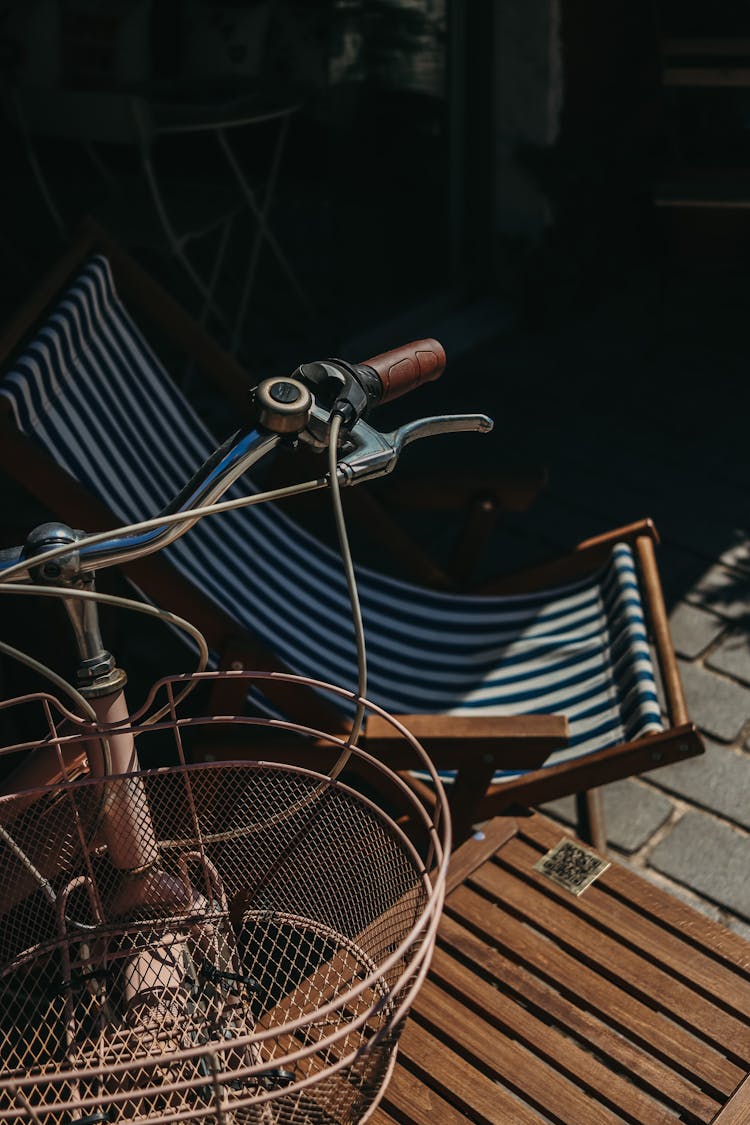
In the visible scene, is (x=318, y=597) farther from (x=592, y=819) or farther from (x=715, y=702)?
(x=715, y=702)

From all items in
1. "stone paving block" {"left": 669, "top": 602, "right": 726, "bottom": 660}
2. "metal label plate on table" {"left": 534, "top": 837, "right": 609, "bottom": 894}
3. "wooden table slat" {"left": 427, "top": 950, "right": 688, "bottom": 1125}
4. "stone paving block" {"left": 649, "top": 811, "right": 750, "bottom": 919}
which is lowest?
"stone paving block" {"left": 649, "top": 811, "right": 750, "bottom": 919}

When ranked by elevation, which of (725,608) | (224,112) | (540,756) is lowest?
(725,608)

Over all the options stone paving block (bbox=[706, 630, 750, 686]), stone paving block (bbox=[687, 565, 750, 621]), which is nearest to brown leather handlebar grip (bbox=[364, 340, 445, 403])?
stone paving block (bbox=[706, 630, 750, 686])

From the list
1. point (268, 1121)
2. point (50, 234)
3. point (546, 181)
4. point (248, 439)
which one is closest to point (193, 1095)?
point (268, 1121)

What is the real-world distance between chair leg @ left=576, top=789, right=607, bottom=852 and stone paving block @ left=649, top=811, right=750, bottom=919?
130 millimetres

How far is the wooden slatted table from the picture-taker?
2.08m

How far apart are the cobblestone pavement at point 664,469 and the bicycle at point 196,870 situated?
120cm

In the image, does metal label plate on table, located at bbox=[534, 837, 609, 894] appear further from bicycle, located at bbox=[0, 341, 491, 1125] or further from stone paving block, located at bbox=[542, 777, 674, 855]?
bicycle, located at bbox=[0, 341, 491, 1125]

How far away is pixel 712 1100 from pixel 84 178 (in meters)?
5.40

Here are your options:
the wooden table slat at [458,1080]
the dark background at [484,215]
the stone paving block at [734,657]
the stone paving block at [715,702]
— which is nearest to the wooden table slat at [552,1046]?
the wooden table slat at [458,1080]

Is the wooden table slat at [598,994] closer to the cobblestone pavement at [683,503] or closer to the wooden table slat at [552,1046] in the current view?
the wooden table slat at [552,1046]

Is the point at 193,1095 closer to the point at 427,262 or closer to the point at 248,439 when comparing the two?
the point at 248,439

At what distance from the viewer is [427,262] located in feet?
18.3

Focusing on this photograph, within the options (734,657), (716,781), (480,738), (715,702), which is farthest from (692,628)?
(480,738)
